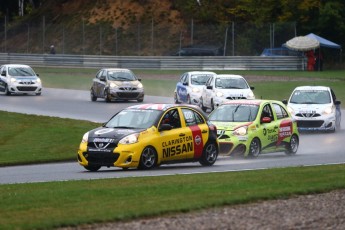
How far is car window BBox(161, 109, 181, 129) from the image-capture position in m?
23.2

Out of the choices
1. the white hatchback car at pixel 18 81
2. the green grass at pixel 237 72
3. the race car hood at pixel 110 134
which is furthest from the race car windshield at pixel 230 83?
the race car hood at pixel 110 134

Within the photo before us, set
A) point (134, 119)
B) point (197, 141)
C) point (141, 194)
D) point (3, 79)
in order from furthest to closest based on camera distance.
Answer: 1. point (3, 79)
2. point (197, 141)
3. point (134, 119)
4. point (141, 194)

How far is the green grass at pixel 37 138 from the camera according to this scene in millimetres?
27125

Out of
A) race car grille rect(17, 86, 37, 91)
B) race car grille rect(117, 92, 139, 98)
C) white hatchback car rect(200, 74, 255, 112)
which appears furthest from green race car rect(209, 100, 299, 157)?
race car grille rect(17, 86, 37, 91)

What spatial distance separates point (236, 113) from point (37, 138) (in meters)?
6.56

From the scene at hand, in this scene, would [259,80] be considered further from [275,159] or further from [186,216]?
[186,216]

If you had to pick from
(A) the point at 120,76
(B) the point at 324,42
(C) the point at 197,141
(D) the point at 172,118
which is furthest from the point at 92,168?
(B) the point at 324,42

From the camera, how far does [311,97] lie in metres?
35.9

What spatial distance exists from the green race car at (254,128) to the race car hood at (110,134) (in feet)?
13.8

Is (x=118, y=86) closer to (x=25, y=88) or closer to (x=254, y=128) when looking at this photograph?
(x=25, y=88)

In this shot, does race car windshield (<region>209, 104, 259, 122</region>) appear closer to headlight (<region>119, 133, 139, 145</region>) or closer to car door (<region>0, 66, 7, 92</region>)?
headlight (<region>119, 133, 139, 145</region>)

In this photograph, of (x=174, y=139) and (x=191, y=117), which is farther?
(x=191, y=117)

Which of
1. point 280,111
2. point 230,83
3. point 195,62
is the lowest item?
point 280,111

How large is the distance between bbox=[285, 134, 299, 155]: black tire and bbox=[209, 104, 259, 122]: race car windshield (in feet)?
4.01
